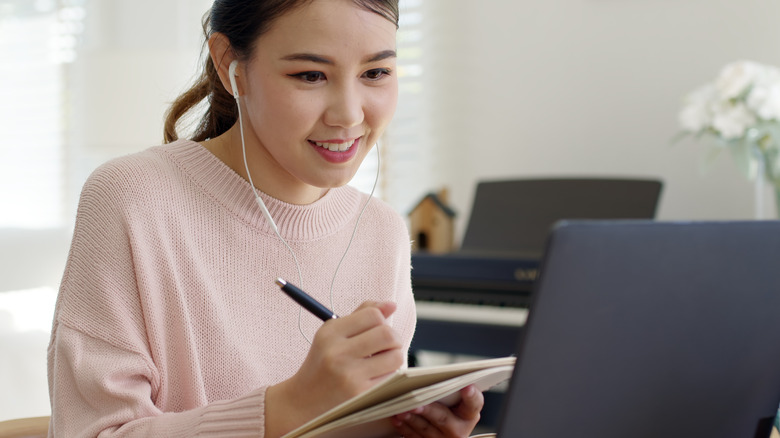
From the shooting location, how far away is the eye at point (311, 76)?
956mm

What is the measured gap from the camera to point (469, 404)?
2.79 feet

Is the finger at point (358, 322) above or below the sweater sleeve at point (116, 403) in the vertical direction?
above

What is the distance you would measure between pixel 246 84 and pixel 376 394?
0.54 m

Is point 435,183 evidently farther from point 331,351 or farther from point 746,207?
point 331,351

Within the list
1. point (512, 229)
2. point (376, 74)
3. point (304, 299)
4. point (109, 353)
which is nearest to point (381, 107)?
point (376, 74)

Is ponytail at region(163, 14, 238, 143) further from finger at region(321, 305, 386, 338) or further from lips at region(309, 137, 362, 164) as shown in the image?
finger at region(321, 305, 386, 338)

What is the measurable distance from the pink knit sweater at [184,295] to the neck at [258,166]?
0.02 m

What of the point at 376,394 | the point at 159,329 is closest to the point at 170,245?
the point at 159,329

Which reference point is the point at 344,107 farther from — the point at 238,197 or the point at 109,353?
the point at 109,353

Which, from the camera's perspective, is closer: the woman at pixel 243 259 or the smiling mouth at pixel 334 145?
the woman at pixel 243 259

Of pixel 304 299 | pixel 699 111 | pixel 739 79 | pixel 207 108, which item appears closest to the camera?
pixel 304 299

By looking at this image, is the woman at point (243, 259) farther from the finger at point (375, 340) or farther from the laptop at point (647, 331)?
the laptop at point (647, 331)

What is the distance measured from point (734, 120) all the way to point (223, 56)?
1666 millimetres

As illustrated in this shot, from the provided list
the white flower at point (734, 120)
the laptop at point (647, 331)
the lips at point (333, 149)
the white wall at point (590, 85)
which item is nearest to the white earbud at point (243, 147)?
the lips at point (333, 149)
